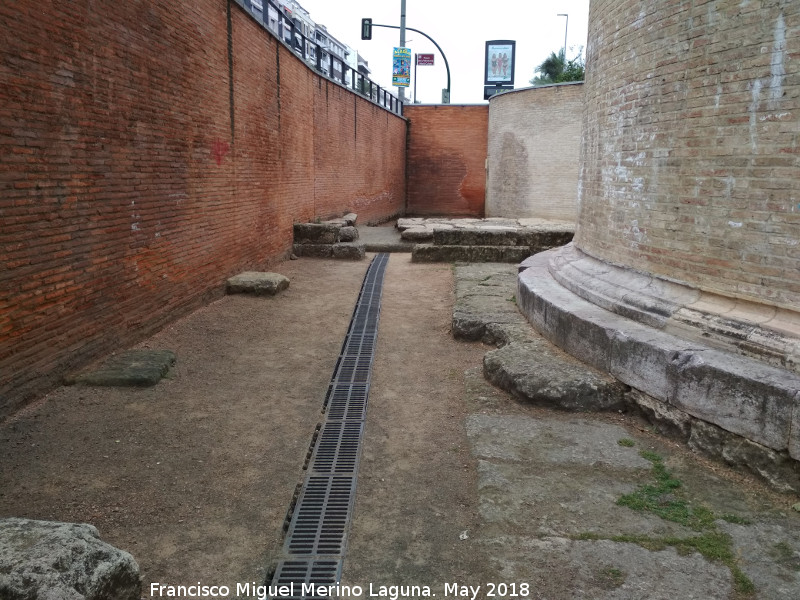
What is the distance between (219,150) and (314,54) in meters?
6.47

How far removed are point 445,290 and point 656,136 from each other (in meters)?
4.60

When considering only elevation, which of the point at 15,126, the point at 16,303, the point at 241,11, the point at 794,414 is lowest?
the point at 794,414

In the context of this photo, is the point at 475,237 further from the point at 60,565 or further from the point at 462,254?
the point at 60,565

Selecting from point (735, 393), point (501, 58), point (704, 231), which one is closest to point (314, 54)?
point (704, 231)

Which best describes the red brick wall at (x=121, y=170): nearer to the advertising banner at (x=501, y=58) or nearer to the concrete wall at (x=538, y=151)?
the concrete wall at (x=538, y=151)

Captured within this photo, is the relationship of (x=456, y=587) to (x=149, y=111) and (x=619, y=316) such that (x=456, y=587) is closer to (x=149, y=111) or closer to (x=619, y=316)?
(x=619, y=316)

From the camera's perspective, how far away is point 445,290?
8.86 m

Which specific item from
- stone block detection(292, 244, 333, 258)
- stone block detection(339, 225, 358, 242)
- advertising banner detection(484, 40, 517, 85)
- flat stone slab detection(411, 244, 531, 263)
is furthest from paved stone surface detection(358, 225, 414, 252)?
advertising banner detection(484, 40, 517, 85)

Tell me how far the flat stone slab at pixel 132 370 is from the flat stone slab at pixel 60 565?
246 cm

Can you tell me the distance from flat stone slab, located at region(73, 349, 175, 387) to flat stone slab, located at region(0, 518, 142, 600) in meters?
2.46

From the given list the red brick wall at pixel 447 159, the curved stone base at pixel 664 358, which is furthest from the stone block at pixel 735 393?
the red brick wall at pixel 447 159

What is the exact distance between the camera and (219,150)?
7.82 m

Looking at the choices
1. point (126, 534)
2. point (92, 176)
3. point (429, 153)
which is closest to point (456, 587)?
point (126, 534)

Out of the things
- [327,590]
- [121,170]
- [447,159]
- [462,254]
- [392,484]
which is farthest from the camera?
[447,159]
